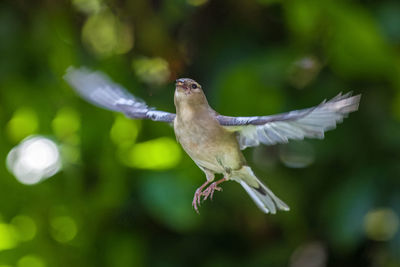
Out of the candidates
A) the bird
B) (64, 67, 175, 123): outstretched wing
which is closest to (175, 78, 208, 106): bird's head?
the bird

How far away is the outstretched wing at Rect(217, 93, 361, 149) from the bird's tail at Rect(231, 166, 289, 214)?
17 cm

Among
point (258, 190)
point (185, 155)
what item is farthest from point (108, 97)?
point (185, 155)

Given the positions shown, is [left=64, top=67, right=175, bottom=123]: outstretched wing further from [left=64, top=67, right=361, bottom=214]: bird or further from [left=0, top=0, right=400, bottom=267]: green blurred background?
[left=0, top=0, right=400, bottom=267]: green blurred background

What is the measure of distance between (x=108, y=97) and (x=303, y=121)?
61 cm

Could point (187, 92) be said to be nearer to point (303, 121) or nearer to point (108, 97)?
point (303, 121)

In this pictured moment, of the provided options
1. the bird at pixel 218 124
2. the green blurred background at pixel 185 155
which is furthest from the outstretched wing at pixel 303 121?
the green blurred background at pixel 185 155

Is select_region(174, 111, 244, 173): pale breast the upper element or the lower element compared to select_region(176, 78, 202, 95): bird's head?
lower

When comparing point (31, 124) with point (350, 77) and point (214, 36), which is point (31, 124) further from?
point (350, 77)

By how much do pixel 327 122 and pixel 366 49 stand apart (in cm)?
195

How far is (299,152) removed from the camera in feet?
9.71

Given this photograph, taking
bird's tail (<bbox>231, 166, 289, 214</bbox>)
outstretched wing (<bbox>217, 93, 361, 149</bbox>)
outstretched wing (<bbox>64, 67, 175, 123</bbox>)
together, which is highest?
outstretched wing (<bbox>64, 67, 175, 123</bbox>)

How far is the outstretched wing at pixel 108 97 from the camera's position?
1.21 metres

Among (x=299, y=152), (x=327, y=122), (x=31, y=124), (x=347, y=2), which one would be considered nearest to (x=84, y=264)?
(x=31, y=124)

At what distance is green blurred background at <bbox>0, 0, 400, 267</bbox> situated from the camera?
266 centimetres
